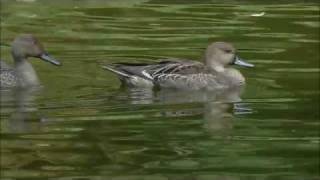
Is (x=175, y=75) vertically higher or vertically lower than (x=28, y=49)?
lower

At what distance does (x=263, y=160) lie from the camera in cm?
916

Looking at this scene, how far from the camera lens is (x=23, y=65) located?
12609mm

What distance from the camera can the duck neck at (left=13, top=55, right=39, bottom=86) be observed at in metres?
12.2

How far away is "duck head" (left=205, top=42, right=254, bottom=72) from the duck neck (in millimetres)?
1851

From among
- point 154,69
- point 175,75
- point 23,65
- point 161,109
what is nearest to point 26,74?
point 23,65

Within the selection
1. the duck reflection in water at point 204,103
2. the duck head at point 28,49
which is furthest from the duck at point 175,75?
the duck head at point 28,49

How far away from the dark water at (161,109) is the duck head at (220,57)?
20cm

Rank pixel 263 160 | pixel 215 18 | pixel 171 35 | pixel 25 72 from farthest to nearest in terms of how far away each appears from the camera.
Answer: pixel 215 18, pixel 171 35, pixel 25 72, pixel 263 160

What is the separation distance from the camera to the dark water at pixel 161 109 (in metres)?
9.02

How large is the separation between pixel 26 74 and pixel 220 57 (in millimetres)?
2081

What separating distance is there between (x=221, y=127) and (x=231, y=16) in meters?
6.97

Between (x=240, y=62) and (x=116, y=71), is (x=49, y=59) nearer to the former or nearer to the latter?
(x=116, y=71)

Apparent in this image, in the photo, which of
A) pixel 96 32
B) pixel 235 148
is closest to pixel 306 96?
pixel 235 148

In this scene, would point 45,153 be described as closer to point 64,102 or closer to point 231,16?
point 64,102
